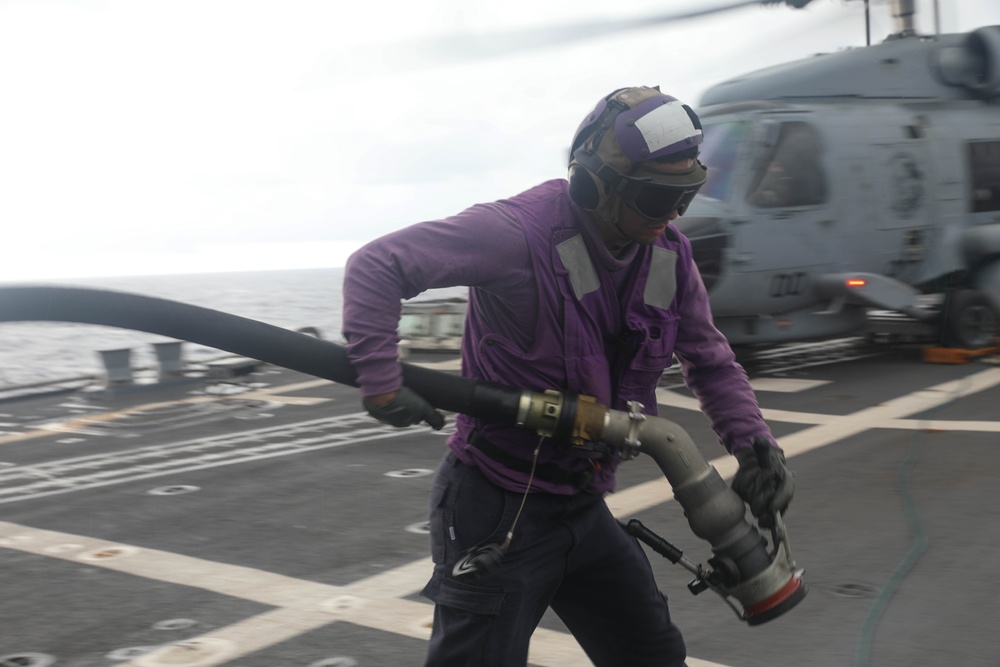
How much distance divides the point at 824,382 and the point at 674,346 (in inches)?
364

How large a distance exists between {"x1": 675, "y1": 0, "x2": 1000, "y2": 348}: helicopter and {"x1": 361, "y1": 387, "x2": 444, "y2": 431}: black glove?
29.0 feet

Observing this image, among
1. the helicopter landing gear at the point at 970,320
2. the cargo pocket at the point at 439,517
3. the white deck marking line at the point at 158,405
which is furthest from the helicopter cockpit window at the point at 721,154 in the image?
the cargo pocket at the point at 439,517

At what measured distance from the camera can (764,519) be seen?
2.96m

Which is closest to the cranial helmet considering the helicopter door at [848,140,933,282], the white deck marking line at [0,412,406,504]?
the white deck marking line at [0,412,406,504]

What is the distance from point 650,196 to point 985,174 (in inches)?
484

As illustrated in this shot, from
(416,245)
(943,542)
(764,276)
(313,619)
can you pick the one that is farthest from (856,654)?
(764,276)

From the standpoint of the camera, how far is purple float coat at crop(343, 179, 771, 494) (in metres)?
2.63

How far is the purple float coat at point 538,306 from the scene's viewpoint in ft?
8.62

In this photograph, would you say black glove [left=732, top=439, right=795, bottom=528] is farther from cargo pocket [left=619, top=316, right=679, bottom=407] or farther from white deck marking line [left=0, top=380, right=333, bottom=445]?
→ white deck marking line [left=0, top=380, right=333, bottom=445]

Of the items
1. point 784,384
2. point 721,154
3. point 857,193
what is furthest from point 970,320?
point 721,154

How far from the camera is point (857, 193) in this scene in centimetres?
1231

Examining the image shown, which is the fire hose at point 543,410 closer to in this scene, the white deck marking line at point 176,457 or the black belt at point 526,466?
the black belt at point 526,466

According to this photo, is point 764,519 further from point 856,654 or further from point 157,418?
point 157,418

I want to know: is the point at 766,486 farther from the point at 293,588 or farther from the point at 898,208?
the point at 898,208
